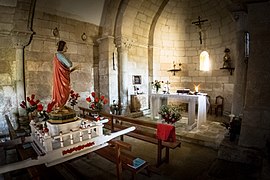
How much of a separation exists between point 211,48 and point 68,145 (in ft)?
25.5

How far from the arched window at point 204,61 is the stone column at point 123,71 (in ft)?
12.9

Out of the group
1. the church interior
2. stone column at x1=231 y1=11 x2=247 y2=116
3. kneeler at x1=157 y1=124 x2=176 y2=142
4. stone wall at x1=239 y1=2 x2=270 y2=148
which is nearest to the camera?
stone wall at x1=239 y1=2 x2=270 y2=148

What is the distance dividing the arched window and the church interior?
5 cm

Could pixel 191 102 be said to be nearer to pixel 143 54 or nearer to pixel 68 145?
pixel 143 54

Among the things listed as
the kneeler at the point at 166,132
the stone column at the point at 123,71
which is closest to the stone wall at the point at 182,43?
the stone column at the point at 123,71

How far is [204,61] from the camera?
8.40 m

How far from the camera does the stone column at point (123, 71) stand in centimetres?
692

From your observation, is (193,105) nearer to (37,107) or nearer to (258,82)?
(258,82)

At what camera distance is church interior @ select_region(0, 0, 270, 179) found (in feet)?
10.7

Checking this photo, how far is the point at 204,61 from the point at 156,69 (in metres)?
2.51

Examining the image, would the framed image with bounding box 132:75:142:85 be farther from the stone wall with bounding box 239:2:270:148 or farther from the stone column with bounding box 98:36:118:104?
the stone wall with bounding box 239:2:270:148

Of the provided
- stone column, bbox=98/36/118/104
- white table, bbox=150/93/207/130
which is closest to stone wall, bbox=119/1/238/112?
stone column, bbox=98/36/118/104

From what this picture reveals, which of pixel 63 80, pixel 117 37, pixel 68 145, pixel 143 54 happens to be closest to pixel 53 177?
pixel 68 145

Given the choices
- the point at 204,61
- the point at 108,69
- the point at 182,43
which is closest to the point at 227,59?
the point at 204,61
